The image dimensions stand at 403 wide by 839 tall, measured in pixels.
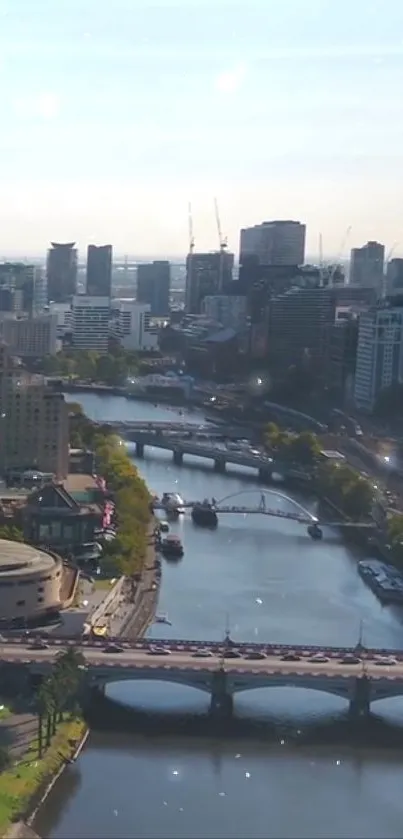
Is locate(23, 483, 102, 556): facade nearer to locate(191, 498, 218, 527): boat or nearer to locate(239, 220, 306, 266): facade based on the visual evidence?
locate(191, 498, 218, 527): boat

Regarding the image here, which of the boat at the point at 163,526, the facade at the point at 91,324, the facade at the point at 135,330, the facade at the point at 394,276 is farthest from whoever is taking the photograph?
the facade at the point at 394,276

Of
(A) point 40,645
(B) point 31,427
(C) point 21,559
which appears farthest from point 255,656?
(B) point 31,427

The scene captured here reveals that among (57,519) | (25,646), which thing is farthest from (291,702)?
(57,519)

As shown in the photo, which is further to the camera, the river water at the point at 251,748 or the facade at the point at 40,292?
the facade at the point at 40,292

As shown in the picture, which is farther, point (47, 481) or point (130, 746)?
point (47, 481)

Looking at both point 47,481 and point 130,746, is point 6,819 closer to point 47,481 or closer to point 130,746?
point 130,746

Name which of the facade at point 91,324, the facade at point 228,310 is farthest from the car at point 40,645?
the facade at point 91,324

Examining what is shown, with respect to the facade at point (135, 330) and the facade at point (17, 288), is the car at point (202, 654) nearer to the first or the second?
the facade at point (135, 330)
